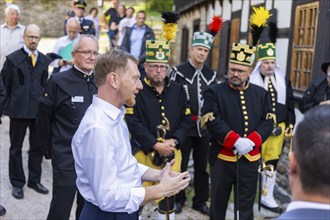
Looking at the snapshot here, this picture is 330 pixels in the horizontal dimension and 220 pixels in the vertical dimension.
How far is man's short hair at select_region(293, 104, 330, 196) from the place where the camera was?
54.2 inches

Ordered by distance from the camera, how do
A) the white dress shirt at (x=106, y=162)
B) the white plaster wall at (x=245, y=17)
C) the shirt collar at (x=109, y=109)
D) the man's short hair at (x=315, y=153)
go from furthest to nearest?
the white plaster wall at (x=245, y=17) → the shirt collar at (x=109, y=109) → the white dress shirt at (x=106, y=162) → the man's short hair at (x=315, y=153)

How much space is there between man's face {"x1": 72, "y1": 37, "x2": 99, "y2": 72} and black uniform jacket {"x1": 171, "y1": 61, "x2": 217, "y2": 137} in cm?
180

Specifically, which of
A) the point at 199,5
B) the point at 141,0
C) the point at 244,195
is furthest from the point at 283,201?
the point at 141,0

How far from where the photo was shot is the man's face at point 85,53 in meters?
3.81

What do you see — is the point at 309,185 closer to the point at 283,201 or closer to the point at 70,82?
the point at 70,82

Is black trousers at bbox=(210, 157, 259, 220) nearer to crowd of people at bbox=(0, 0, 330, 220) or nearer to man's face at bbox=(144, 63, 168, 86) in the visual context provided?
crowd of people at bbox=(0, 0, 330, 220)

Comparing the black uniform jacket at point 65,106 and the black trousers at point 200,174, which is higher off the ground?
the black uniform jacket at point 65,106

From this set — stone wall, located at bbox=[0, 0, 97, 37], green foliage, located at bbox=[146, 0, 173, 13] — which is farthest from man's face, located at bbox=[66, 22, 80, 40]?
green foliage, located at bbox=[146, 0, 173, 13]

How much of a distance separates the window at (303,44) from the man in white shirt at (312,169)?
17.3ft

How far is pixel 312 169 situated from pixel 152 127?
319 centimetres

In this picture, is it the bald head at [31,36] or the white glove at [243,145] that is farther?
the bald head at [31,36]

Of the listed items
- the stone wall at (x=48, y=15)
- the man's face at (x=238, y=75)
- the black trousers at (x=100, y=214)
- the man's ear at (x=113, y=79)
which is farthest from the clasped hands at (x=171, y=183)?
the stone wall at (x=48, y=15)

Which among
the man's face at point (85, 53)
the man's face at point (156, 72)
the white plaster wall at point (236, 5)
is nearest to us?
the man's face at point (85, 53)

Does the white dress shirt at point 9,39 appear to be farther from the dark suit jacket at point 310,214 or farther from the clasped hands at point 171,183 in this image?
the dark suit jacket at point 310,214
